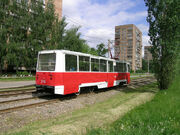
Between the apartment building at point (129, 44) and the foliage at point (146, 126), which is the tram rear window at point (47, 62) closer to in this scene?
the foliage at point (146, 126)

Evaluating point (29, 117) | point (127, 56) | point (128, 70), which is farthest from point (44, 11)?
point (127, 56)

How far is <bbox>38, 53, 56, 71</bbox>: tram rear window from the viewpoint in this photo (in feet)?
29.0

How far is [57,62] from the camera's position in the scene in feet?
28.2

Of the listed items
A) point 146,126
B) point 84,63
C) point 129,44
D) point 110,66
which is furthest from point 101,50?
point 146,126

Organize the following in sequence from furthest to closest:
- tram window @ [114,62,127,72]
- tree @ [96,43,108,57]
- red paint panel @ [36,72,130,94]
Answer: tree @ [96,43,108,57] < tram window @ [114,62,127,72] < red paint panel @ [36,72,130,94]

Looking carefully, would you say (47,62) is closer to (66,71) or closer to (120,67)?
(66,71)

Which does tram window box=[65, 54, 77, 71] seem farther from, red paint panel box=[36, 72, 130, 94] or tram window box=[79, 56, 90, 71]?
tram window box=[79, 56, 90, 71]

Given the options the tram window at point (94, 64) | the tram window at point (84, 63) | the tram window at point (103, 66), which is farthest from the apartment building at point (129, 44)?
the tram window at point (84, 63)

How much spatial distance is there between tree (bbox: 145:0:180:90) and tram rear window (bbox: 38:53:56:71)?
8.34 m

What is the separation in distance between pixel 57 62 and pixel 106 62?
207 inches

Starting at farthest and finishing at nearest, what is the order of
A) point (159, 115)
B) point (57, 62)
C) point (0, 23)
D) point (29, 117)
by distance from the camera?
point (0, 23) → point (57, 62) → point (29, 117) → point (159, 115)

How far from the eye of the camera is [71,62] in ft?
30.1

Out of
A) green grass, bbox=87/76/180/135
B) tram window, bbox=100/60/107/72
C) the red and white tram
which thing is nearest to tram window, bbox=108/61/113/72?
tram window, bbox=100/60/107/72

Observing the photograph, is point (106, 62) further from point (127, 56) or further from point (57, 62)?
point (127, 56)
